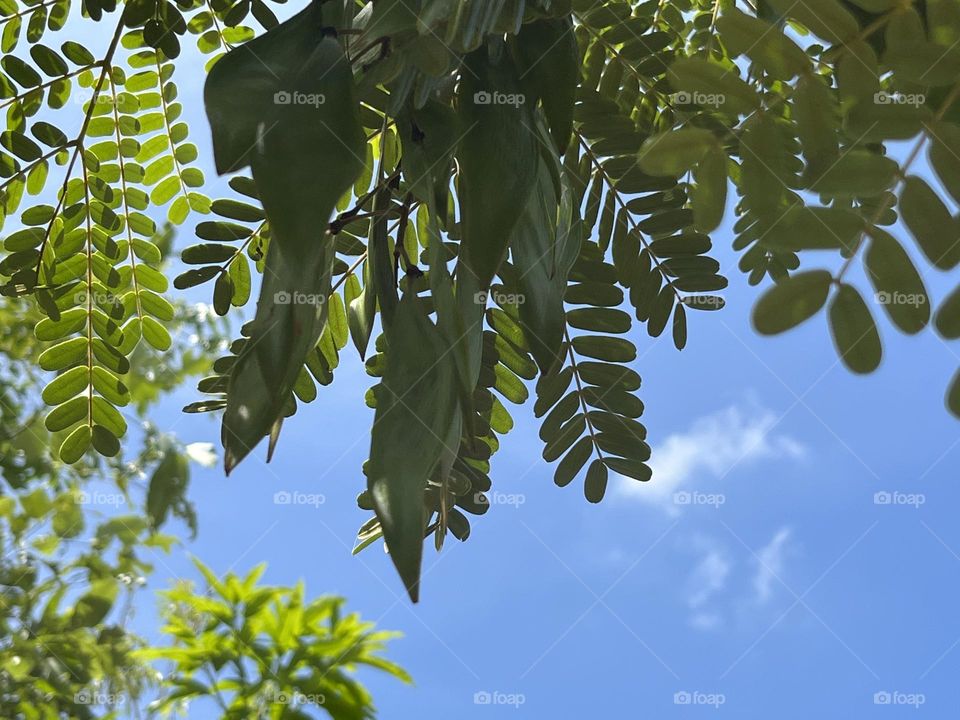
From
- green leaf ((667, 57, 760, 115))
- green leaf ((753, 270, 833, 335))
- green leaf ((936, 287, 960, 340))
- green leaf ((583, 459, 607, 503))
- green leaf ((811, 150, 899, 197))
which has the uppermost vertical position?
green leaf ((583, 459, 607, 503))

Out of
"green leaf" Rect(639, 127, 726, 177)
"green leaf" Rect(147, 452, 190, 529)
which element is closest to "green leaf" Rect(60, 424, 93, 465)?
"green leaf" Rect(147, 452, 190, 529)

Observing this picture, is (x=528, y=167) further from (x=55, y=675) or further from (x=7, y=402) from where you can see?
(x=7, y=402)

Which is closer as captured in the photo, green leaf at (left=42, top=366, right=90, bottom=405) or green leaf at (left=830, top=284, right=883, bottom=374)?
green leaf at (left=830, top=284, right=883, bottom=374)

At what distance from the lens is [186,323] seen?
2660 mm

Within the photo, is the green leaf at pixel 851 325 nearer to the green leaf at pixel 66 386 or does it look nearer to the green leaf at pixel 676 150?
the green leaf at pixel 676 150

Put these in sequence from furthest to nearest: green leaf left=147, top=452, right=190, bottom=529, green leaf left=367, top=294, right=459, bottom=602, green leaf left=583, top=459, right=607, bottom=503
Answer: green leaf left=147, top=452, right=190, bottom=529, green leaf left=583, top=459, right=607, bottom=503, green leaf left=367, top=294, right=459, bottom=602

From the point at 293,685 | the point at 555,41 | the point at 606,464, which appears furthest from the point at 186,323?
the point at 555,41

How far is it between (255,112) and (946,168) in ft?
0.93

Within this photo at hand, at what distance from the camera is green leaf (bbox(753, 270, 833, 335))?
1.37 feet

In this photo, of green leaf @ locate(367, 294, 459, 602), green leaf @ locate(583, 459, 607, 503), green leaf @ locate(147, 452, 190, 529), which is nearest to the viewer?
green leaf @ locate(367, 294, 459, 602)

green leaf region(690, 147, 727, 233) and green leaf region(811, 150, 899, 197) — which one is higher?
green leaf region(690, 147, 727, 233)

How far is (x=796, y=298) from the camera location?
0.42m

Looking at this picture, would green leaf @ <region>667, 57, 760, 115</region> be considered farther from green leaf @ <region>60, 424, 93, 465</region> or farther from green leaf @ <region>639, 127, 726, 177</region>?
green leaf @ <region>60, 424, 93, 465</region>

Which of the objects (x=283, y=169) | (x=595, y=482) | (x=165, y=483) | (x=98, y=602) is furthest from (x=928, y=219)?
(x=98, y=602)
